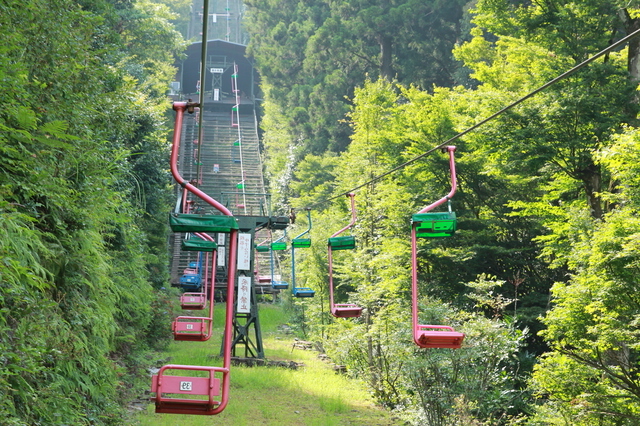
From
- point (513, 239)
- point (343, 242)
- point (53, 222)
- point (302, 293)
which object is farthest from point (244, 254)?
point (513, 239)

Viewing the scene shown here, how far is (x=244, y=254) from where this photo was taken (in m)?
15.0

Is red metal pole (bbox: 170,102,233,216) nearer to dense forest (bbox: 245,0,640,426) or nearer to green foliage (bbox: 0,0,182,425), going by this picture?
green foliage (bbox: 0,0,182,425)

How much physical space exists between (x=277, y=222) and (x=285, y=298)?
16.4 meters

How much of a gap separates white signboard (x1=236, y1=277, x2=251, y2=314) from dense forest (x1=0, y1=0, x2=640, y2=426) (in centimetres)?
211

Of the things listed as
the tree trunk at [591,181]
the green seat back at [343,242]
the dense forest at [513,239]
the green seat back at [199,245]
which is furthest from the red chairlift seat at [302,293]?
the tree trunk at [591,181]

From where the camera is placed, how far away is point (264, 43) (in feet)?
164

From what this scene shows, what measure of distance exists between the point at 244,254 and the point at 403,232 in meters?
5.97

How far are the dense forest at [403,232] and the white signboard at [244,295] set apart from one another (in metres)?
2.11

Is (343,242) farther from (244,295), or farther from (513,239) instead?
(513,239)

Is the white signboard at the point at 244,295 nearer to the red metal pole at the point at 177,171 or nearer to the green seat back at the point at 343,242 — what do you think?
the green seat back at the point at 343,242

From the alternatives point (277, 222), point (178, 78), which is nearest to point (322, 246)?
point (277, 222)

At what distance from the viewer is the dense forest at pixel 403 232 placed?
635cm

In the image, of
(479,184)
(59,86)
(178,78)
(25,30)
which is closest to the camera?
(25,30)

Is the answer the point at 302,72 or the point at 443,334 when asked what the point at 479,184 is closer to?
the point at 443,334
